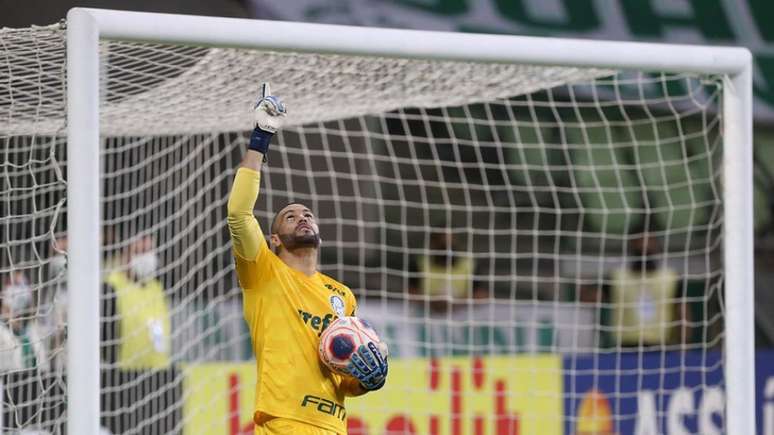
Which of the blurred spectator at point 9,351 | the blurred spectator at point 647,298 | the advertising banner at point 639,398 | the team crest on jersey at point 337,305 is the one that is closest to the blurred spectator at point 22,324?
the blurred spectator at point 9,351

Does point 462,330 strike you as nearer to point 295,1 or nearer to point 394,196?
point 394,196

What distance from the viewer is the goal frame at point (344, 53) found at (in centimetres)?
452

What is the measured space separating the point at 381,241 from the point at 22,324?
3623 millimetres

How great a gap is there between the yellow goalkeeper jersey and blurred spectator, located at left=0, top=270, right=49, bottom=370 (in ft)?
2.80

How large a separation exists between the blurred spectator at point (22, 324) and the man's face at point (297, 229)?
102 centimetres

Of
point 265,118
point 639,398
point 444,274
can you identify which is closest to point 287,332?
point 265,118

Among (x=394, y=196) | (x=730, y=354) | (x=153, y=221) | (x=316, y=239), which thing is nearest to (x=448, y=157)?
(x=394, y=196)

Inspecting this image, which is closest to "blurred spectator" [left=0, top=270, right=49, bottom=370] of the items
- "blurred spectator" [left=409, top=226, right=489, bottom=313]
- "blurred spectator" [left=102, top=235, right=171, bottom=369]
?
"blurred spectator" [left=102, top=235, right=171, bottom=369]

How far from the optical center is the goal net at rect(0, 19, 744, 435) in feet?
18.6

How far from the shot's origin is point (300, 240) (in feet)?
16.0

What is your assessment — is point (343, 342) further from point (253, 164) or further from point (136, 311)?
point (136, 311)

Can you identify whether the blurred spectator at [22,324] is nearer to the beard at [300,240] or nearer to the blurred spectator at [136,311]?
the blurred spectator at [136,311]

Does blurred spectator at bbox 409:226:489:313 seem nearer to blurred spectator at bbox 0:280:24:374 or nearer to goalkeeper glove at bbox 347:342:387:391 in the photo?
blurred spectator at bbox 0:280:24:374

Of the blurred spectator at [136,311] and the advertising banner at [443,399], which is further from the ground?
the blurred spectator at [136,311]
